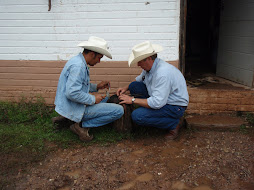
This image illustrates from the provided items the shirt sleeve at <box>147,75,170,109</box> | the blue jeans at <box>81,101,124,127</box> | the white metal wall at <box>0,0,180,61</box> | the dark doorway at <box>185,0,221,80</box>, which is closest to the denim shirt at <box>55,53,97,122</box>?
the blue jeans at <box>81,101,124,127</box>

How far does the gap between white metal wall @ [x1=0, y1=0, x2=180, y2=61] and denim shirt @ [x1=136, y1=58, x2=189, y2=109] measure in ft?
3.49

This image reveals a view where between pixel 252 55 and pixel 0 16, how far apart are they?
5.04 meters

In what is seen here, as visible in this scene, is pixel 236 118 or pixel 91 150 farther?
pixel 236 118

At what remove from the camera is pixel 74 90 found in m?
3.45

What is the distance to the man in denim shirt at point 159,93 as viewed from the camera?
352 centimetres

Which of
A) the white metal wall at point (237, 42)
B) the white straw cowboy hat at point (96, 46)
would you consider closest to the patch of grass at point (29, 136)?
the white straw cowboy hat at point (96, 46)

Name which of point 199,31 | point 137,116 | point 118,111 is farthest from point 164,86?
point 199,31

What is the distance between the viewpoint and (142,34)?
4.61 meters

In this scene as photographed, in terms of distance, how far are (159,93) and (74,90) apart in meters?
1.21

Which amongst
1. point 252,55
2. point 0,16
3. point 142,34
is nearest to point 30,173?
point 142,34

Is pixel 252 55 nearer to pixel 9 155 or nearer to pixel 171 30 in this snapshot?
pixel 171 30

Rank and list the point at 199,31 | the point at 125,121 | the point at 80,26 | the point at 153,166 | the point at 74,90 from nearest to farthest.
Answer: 1. the point at 153,166
2. the point at 74,90
3. the point at 125,121
4. the point at 80,26
5. the point at 199,31

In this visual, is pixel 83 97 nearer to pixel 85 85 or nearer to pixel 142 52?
pixel 85 85

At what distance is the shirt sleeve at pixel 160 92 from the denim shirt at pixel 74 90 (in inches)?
36.2
